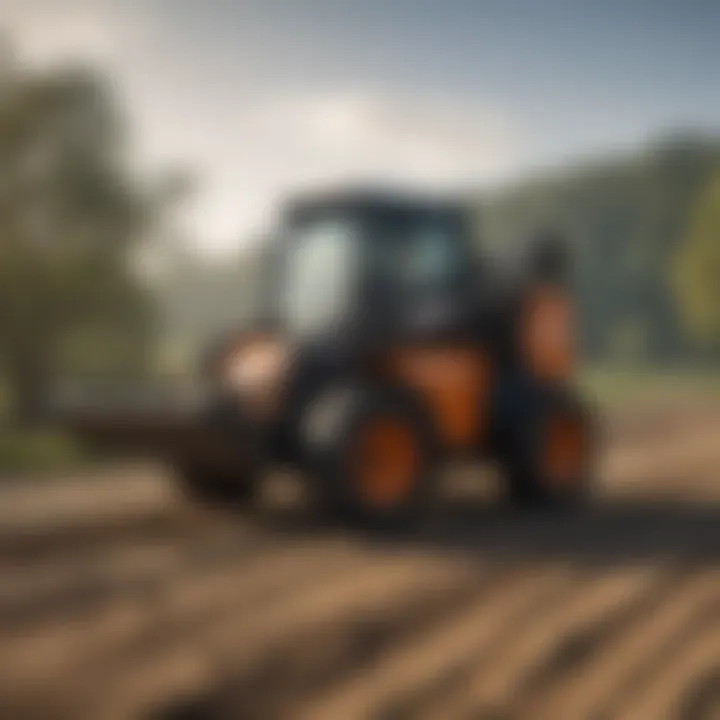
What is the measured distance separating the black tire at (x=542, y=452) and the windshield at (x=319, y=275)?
1.65 metres

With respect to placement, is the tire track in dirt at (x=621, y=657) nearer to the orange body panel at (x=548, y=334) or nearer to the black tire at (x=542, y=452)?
the black tire at (x=542, y=452)

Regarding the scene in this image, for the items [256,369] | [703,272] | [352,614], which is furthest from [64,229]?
[703,272]

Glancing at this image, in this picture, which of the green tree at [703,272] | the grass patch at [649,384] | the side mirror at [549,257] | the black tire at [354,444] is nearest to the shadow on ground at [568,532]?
the black tire at [354,444]

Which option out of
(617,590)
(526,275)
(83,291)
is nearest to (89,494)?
(526,275)

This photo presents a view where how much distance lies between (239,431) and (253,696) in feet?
10.6

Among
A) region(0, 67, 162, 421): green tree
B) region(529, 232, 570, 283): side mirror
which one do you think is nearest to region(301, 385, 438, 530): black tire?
region(529, 232, 570, 283): side mirror

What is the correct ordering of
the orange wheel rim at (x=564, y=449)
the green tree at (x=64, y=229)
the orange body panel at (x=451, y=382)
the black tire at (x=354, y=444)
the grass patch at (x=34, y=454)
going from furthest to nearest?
the green tree at (x=64, y=229)
the grass patch at (x=34, y=454)
the orange wheel rim at (x=564, y=449)
the orange body panel at (x=451, y=382)
the black tire at (x=354, y=444)

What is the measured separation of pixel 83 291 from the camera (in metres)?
13.6

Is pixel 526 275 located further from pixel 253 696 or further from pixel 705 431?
pixel 705 431

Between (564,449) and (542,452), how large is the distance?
1.06 feet

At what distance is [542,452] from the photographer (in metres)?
7.62

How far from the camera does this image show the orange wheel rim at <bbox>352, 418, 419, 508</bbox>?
651 cm

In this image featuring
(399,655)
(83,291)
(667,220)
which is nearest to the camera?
(399,655)

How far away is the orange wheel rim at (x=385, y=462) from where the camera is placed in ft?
21.4
